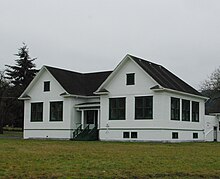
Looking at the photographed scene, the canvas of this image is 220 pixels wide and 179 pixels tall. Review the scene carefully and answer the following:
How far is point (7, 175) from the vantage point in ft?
37.2

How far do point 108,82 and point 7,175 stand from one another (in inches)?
1109

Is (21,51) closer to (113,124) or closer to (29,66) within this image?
(29,66)

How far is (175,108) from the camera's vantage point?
124 ft

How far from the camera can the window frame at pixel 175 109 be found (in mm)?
37213

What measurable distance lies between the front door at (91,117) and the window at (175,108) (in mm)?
8185

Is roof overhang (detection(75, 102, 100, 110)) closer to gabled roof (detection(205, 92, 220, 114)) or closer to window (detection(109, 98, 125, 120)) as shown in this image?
window (detection(109, 98, 125, 120))

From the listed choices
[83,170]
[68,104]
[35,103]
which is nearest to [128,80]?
[68,104]

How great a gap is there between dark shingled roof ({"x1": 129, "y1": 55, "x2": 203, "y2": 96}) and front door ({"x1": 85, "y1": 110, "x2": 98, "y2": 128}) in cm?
700

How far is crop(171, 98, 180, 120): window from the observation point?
1471 inches

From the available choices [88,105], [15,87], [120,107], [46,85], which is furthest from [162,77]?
[15,87]

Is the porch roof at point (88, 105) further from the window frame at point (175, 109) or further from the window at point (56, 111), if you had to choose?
the window frame at point (175, 109)

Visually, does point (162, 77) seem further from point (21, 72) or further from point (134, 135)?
point (21, 72)

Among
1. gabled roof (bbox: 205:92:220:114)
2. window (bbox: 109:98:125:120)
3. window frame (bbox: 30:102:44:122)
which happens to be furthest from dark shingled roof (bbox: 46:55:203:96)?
gabled roof (bbox: 205:92:220:114)

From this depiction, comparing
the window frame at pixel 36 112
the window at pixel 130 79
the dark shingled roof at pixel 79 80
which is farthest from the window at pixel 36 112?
the window at pixel 130 79
